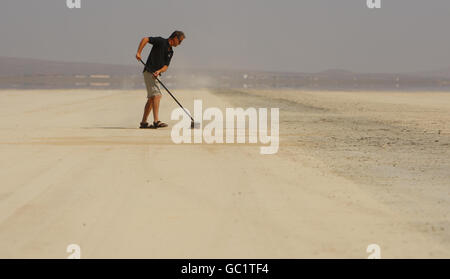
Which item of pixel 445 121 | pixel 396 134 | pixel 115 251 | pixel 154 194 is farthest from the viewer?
pixel 445 121

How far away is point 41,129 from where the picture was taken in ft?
34.5

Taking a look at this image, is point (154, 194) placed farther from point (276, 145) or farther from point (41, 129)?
point (41, 129)

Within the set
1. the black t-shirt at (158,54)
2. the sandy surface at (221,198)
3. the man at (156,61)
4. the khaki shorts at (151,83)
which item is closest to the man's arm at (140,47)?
the man at (156,61)

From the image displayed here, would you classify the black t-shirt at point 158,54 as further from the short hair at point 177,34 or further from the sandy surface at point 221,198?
the sandy surface at point 221,198

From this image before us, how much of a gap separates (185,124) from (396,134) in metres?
4.18

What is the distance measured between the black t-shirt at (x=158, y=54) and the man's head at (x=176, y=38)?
10 centimetres

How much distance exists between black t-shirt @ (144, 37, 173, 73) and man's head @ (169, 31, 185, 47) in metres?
0.10

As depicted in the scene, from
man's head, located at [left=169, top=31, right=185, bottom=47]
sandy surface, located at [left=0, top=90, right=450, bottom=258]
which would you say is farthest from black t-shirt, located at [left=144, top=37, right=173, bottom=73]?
sandy surface, located at [left=0, top=90, right=450, bottom=258]

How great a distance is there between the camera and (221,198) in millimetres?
4977

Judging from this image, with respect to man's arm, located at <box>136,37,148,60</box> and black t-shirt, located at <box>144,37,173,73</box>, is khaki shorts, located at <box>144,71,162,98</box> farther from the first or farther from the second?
man's arm, located at <box>136,37,148,60</box>

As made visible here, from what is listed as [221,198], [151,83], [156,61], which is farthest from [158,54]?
[221,198]

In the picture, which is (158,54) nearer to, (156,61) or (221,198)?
(156,61)

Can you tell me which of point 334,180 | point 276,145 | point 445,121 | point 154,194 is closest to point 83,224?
point 154,194

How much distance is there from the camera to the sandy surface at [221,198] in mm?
3699
